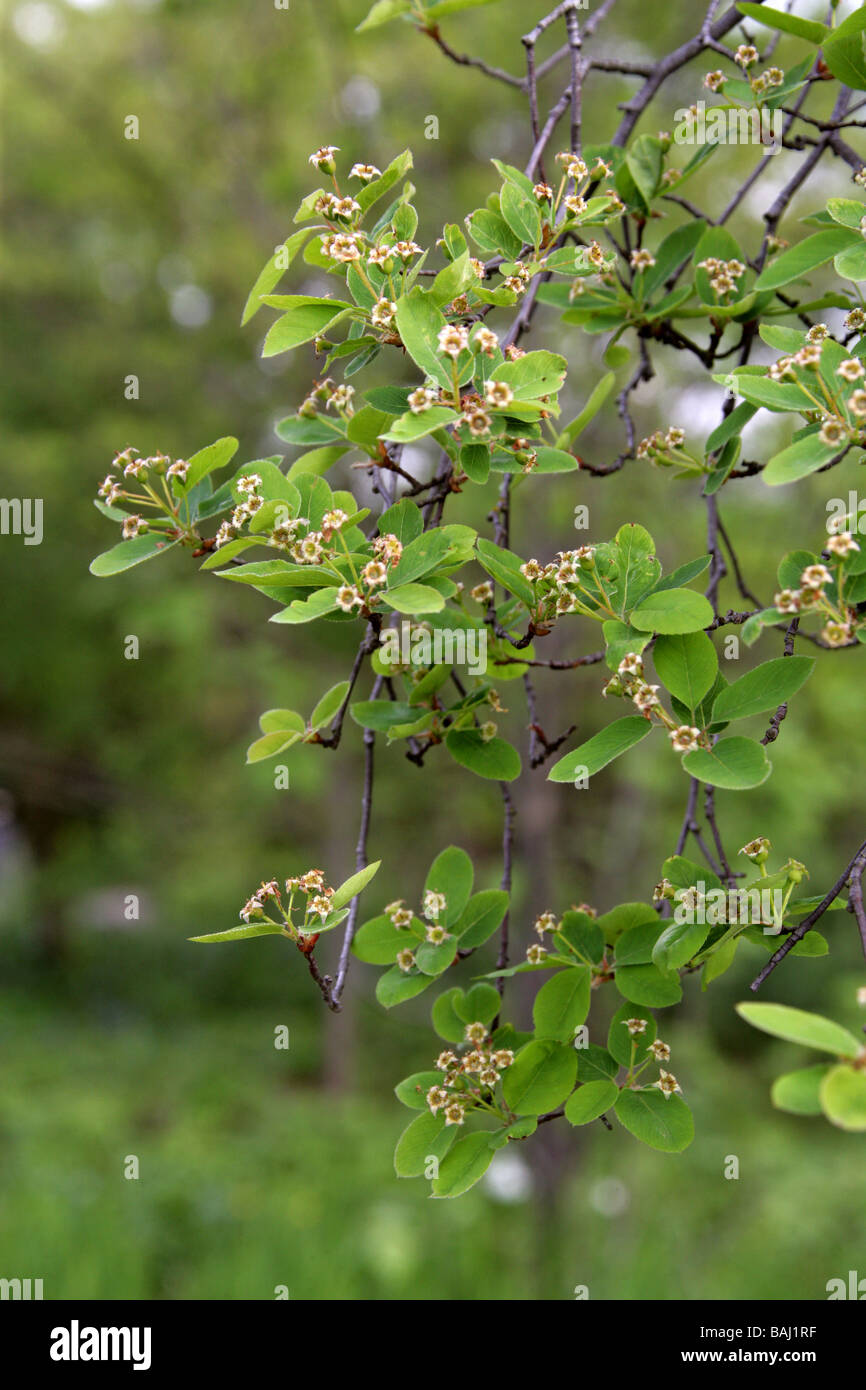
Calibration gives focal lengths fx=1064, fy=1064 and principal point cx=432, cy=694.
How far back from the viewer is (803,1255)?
357 centimetres

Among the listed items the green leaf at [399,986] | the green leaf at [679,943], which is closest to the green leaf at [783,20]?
the green leaf at [679,943]

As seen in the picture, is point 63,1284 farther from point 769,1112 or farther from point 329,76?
point 329,76

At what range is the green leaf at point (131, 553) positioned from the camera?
0.93m

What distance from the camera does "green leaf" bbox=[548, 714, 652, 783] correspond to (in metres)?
0.79

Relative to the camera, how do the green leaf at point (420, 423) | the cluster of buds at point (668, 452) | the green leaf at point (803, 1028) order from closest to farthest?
the green leaf at point (803, 1028) → the green leaf at point (420, 423) → the cluster of buds at point (668, 452)

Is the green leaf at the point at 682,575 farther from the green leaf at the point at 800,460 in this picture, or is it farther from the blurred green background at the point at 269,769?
the blurred green background at the point at 269,769

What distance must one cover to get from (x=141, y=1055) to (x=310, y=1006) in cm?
131

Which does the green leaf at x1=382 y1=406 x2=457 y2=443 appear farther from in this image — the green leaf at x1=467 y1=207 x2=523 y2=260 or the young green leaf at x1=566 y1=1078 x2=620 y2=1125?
the young green leaf at x1=566 y1=1078 x2=620 y2=1125

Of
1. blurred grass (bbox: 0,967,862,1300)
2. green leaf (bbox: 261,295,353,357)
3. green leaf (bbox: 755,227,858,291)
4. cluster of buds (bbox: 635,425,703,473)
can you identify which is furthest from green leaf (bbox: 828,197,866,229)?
blurred grass (bbox: 0,967,862,1300)

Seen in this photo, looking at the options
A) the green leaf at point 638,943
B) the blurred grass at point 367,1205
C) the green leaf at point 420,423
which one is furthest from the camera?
the blurred grass at point 367,1205

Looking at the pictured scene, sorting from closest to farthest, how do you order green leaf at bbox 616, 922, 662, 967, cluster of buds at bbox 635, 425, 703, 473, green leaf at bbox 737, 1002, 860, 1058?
green leaf at bbox 737, 1002, 860, 1058, green leaf at bbox 616, 922, 662, 967, cluster of buds at bbox 635, 425, 703, 473

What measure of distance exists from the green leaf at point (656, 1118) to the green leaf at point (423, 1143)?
143 millimetres

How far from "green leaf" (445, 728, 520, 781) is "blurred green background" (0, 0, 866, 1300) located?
1713mm

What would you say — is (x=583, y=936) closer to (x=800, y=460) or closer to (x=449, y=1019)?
(x=449, y=1019)
